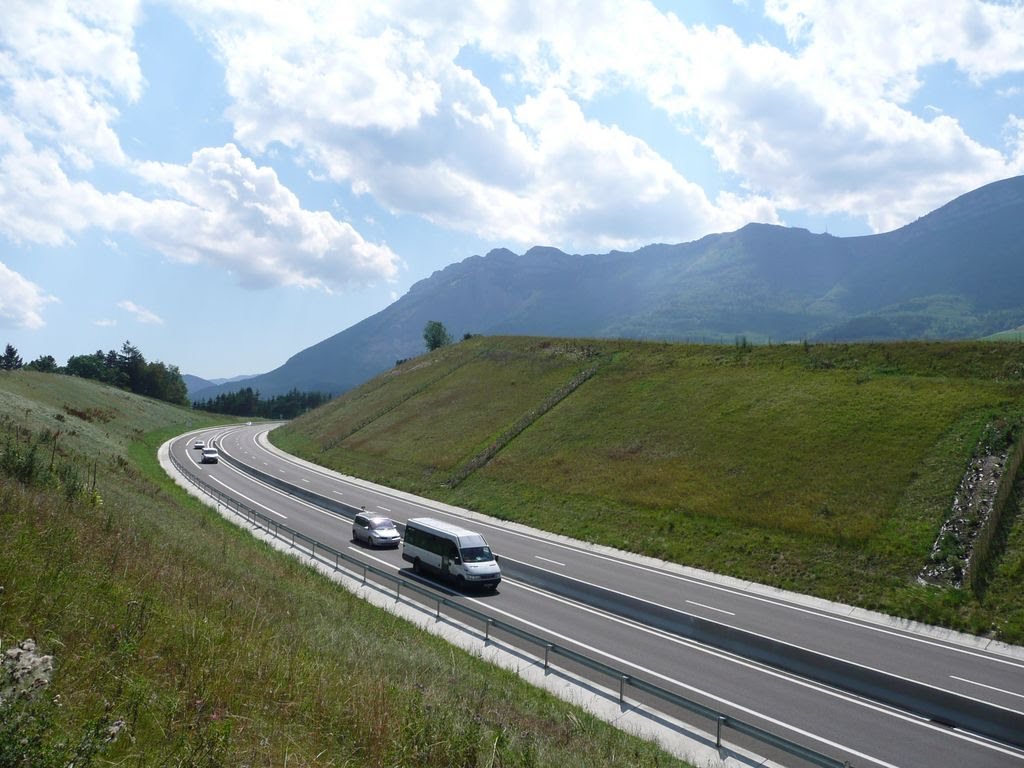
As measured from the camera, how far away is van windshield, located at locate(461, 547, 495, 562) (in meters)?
23.7

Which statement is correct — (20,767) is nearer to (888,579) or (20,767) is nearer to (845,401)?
(888,579)

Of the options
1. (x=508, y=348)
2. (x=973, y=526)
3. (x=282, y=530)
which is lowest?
(x=282, y=530)

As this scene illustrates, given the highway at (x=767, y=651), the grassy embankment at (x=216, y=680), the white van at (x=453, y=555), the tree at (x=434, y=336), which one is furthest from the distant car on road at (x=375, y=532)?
the tree at (x=434, y=336)

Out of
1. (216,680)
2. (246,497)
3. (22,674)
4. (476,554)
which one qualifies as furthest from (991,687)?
(246,497)

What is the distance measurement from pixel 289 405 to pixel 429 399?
131681mm

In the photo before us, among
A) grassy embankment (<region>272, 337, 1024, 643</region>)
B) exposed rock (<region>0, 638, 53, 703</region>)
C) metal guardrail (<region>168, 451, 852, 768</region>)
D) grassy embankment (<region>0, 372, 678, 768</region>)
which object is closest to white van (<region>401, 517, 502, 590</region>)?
metal guardrail (<region>168, 451, 852, 768</region>)

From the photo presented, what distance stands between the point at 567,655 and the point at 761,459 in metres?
25.0

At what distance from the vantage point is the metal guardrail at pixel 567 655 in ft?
35.0

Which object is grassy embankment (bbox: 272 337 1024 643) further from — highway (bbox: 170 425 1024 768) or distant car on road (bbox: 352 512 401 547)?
distant car on road (bbox: 352 512 401 547)

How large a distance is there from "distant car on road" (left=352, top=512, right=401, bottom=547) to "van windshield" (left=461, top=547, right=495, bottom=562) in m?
8.35

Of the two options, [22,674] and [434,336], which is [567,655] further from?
[434,336]

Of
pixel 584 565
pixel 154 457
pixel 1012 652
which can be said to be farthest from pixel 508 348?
pixel 1012 652

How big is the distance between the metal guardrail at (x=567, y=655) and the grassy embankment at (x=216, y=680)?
1.37m

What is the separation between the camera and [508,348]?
81750 millimetres
